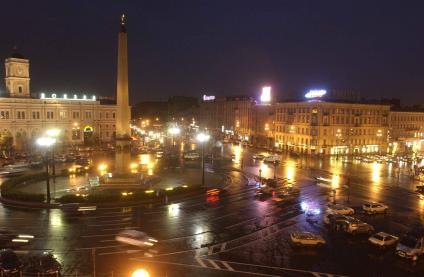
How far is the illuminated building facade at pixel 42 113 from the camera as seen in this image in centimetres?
8644

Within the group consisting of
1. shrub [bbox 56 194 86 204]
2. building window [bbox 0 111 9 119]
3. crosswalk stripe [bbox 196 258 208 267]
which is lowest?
crosswalk stripe [bbox 196 258 208 267]

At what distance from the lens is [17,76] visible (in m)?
89.5

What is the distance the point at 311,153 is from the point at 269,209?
49.2m

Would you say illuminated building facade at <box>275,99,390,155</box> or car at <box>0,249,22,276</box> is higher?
illuminated building facade at <box>275,99,390,155</box>

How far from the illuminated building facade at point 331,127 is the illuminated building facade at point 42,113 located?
5057 centimetres

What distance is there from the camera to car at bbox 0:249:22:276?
790 inches

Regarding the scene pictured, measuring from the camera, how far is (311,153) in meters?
81.8

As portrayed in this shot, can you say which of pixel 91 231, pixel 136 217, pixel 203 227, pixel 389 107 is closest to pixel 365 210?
pixel 203 227

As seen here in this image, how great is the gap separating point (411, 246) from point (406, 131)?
85021 millimetres

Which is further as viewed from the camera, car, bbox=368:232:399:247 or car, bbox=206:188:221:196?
car, bbox=206:188:221:196

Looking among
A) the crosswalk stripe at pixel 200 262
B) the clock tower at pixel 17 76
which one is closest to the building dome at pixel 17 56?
the clock tower at pixel 17 76

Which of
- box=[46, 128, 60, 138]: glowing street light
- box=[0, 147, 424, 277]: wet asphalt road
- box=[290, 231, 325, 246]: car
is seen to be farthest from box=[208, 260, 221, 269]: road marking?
box=[46, 128, 60, 138]: glowing street light

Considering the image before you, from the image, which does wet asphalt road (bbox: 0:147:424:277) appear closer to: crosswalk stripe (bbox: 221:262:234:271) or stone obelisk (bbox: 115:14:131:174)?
crosswalk stripe (bbox: 221:262:234:271)

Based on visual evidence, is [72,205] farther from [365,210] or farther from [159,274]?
[365,210]
